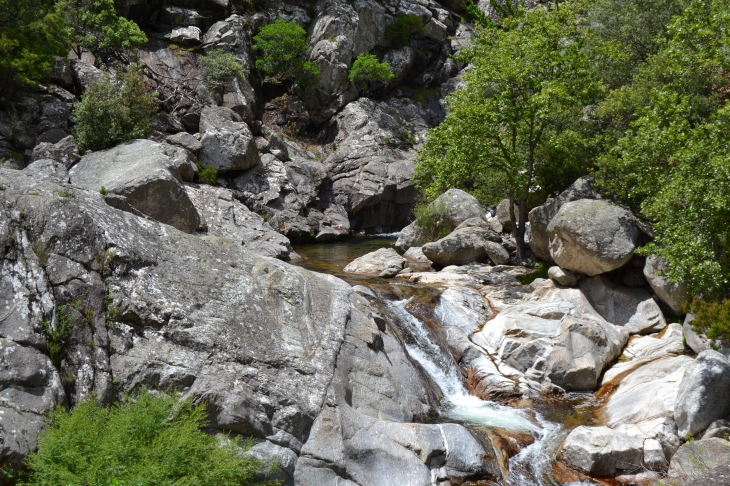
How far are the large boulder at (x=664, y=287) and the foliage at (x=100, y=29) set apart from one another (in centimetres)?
2887

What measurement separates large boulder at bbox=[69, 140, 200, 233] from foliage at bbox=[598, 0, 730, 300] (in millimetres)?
13811

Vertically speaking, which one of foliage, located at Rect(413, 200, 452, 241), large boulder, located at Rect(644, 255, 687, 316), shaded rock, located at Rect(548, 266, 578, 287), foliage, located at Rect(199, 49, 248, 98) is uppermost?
large boulder, located at Rect(644, 255, 687, 316)

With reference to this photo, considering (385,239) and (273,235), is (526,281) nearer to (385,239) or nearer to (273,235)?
(273,235)

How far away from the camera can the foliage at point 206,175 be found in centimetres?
2838

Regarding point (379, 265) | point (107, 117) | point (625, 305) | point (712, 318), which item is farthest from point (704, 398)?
point (107, 117)

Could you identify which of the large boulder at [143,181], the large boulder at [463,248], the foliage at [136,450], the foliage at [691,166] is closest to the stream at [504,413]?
the foliage at [691,166]

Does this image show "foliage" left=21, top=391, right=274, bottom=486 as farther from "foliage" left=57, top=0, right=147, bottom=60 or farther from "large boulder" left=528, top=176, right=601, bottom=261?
"foliage" left=57, top=0, right=147, bottom=60

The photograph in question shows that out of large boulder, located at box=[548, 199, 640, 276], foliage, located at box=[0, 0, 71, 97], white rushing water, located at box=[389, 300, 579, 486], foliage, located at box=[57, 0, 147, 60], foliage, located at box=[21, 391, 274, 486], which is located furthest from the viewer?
foliage, located at box=[57, 0, 147, 60]

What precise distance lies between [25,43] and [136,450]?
2359 centimetres

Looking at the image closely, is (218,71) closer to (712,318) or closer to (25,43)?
(25,43)

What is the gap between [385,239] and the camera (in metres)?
34.2

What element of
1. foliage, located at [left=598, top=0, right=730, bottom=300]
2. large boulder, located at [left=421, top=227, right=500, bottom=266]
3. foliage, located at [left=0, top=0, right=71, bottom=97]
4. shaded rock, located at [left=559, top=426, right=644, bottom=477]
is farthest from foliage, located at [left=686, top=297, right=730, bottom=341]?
foliage, located at [left=0, top=0, right=71, bottom=97]

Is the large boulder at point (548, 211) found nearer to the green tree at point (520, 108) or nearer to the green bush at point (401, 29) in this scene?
the green tree at point (520, 108)

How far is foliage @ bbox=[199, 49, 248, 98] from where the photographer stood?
34.1 m
